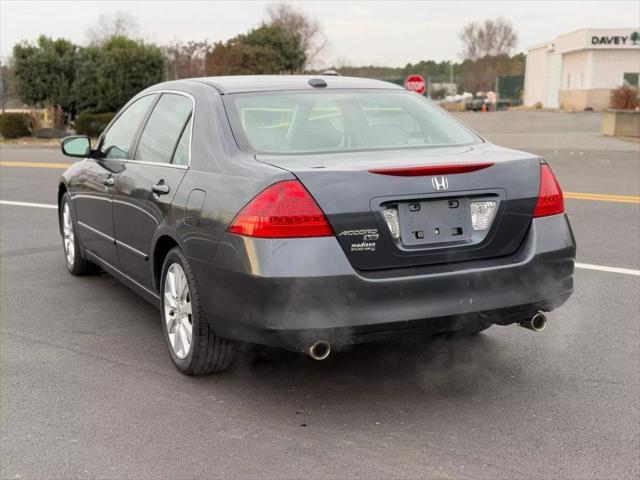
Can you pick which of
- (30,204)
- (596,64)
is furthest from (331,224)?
(596,64)

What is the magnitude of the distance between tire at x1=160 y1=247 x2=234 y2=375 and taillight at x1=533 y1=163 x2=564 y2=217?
1.79 m

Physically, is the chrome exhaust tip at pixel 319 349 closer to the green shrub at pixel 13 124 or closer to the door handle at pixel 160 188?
the door handle at pixel 160 188

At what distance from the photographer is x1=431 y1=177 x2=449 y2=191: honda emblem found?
3871mm

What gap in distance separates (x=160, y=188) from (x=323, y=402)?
1565 millimetres

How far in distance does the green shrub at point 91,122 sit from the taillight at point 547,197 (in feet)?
78.8

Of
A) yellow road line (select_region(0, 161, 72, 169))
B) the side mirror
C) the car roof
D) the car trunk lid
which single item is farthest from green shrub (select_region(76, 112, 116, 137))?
the car trunk lid

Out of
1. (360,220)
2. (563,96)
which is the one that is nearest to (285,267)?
(360,220)

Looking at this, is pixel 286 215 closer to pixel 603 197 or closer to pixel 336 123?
pixel 336 123

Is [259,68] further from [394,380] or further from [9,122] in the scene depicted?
[394,380]

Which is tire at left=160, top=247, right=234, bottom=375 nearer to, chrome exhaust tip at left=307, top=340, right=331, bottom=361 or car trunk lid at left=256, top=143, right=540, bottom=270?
chrome exhaust tip at left=307, top=340, right=331, bottom=361

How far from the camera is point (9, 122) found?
28406 mm

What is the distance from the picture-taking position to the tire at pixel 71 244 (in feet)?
22.4

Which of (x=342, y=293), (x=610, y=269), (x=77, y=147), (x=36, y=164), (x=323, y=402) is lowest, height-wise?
(x=36, y=164)

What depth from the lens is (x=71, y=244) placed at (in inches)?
278
